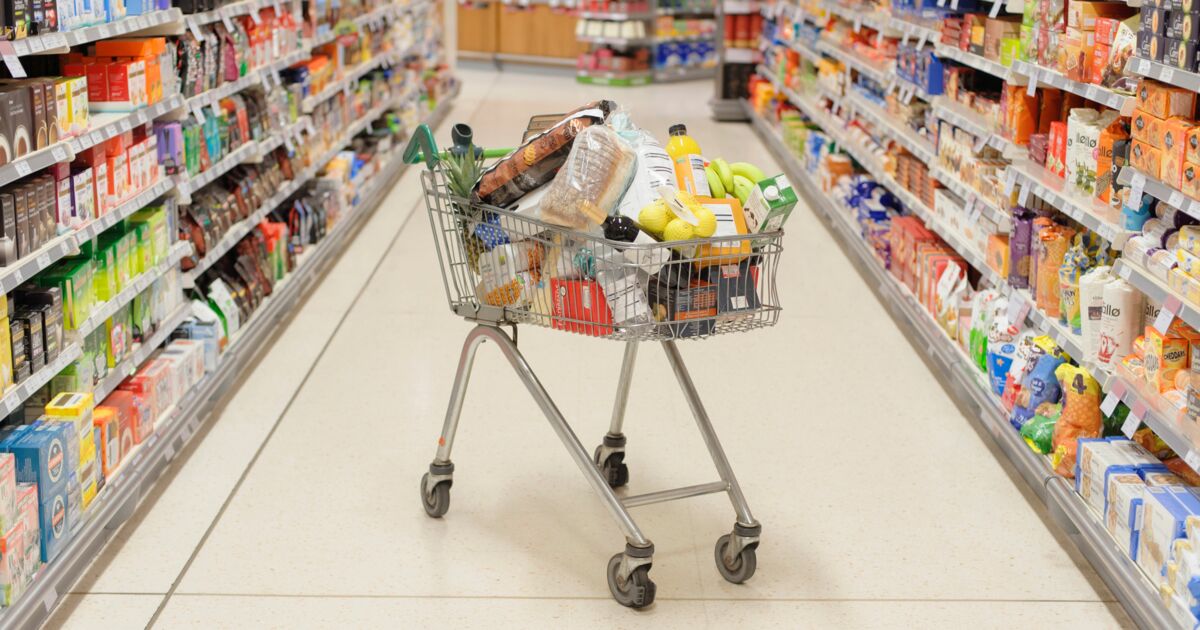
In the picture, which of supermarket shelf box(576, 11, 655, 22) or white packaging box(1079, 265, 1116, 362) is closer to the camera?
white packaging box(1079, 265, 1116, 362)

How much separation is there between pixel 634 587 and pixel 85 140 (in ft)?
6.00

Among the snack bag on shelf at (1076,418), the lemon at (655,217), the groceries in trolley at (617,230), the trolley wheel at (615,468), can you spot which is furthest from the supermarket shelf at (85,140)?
the snack bag on shelf at (1076,418)

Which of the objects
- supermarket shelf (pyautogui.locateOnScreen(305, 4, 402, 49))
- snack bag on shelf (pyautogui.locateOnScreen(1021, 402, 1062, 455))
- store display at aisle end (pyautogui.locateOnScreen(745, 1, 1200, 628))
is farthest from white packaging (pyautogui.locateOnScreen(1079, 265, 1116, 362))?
supermarket shelf (pyautogui.locateOnScreen(305, 4, 402, 49))

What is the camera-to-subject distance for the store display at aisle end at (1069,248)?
122 inches

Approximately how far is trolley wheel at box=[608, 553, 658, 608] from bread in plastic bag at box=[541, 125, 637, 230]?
86 cm

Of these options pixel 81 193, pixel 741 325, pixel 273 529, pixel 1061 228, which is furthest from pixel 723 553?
pixel 81 193

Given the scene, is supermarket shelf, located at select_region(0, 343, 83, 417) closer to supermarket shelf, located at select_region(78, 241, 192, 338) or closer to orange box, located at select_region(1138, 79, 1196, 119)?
supermarket shelf, located at select_region(78, 241, 192, 338)

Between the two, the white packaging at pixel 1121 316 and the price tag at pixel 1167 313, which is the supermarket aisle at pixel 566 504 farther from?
the price tag at pixel 1167 313

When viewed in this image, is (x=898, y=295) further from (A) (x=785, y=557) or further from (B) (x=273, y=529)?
(B) (x=273, y=529)

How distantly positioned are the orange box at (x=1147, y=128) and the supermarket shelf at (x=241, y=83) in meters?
2.94

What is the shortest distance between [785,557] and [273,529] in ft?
4.62

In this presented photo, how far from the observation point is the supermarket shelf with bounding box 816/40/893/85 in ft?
21.5

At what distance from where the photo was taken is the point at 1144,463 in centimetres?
329

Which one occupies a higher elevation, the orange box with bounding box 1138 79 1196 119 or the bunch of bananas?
the orange box with bounding box 1138 79 1196 119
